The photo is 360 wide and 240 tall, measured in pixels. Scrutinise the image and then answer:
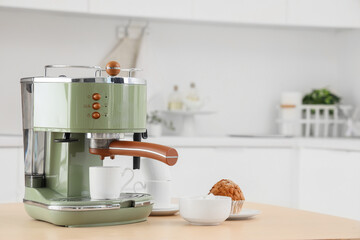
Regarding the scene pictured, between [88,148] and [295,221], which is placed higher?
[88,148]

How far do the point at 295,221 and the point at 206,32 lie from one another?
281 cm

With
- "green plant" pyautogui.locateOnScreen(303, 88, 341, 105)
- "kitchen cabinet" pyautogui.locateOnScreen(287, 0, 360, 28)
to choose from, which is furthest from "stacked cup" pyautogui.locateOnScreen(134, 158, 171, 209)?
"green plant" pyautogui.locateOnScreen(303, 88, 341, 105)

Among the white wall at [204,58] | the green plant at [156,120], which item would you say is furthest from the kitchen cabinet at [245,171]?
the white wall at [204,58]

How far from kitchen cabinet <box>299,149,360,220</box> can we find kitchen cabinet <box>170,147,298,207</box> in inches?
3.0

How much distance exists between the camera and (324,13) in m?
4.05

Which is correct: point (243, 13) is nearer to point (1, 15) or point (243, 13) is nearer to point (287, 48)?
point (287, 48)

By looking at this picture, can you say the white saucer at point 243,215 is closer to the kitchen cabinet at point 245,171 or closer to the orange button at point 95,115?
the orange button at point 95,115

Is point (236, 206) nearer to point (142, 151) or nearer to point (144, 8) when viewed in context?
point (142, 151)

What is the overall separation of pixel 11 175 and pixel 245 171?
4.14 ft

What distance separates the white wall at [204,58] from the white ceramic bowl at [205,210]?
8.33 ft

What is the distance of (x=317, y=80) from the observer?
4516 millimetres

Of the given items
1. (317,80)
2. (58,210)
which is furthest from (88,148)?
(317,80)

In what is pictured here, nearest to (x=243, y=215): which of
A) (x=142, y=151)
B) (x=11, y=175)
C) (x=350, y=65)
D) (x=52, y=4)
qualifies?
(x=142, y=151)

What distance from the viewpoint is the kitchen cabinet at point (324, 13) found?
157 inches
